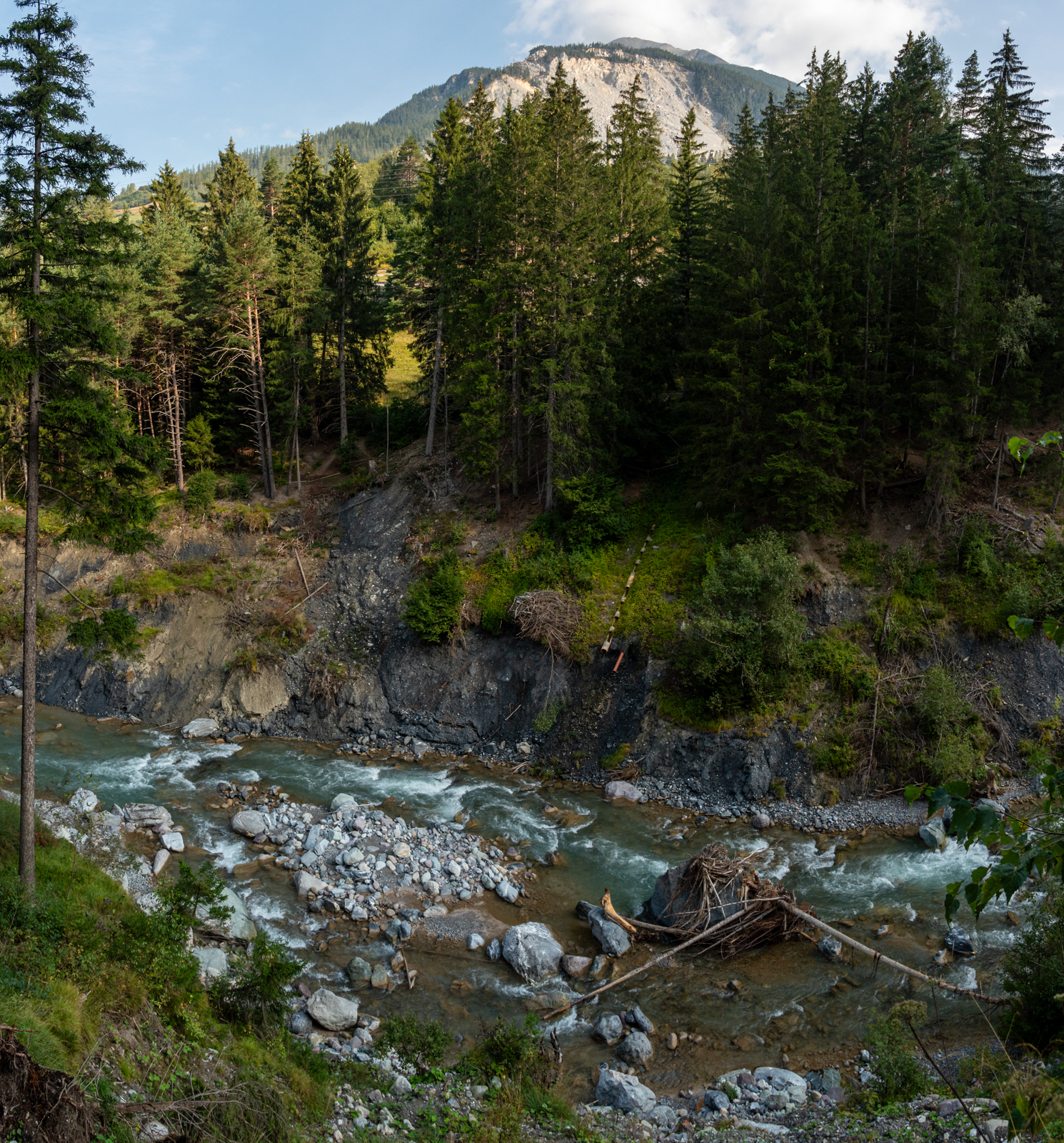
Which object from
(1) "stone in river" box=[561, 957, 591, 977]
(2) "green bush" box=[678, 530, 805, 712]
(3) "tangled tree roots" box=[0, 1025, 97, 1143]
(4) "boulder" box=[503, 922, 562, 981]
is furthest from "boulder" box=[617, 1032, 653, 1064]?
(2) "green bush" box=[678, 530, 805, 712]

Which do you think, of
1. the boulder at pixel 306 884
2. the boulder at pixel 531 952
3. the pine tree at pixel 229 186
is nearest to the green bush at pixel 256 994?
the boulder at pixel 531 952

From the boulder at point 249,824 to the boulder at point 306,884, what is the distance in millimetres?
2357

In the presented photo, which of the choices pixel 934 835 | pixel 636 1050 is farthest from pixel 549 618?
pixel 636 1050

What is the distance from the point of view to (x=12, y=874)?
12.4 metres

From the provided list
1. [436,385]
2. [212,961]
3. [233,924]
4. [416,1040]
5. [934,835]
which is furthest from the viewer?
[436,385]

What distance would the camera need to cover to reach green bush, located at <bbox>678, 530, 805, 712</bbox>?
22.0 meters

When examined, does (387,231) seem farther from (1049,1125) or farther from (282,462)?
(1049,1125)

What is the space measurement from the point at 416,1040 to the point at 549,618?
1494 cm

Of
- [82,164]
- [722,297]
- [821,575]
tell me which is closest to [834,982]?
[821,575]

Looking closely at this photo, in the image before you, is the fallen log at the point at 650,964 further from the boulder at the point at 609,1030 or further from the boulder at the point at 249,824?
the boulder at the point at 249,824

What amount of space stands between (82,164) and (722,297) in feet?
69.9

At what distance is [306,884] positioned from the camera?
54.5 ft

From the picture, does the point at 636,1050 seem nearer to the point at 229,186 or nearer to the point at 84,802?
the point at 84,802

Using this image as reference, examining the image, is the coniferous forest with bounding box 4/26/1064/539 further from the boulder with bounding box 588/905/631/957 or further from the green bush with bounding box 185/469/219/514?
the boulder with bounding box 588/905/631/957
